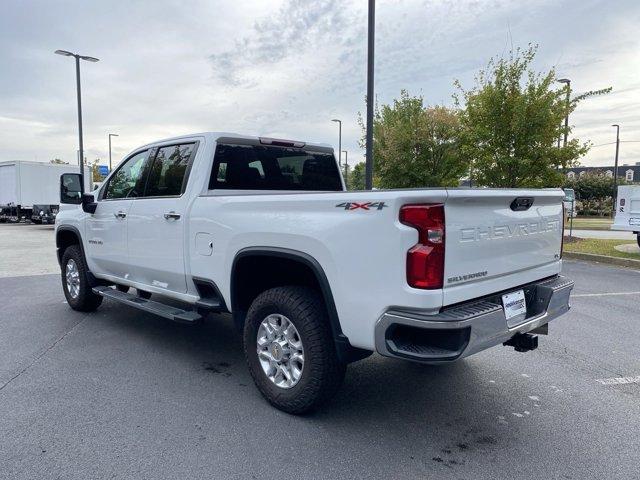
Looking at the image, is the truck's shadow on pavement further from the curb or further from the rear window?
the curb

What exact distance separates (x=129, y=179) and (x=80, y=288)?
1.79m

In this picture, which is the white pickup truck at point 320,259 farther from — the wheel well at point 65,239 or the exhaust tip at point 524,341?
the wheel well at point 65,239

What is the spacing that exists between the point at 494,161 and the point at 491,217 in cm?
1133

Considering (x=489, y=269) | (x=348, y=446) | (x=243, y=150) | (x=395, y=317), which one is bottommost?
(x=348, y=446)

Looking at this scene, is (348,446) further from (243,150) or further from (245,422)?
(243,150)

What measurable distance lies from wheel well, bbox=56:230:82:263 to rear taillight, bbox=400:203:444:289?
4939 mm

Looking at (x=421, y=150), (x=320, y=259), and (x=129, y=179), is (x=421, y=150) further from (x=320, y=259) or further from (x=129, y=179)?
(x=320, y=259)

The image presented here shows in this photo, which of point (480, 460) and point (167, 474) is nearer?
point (167, 474)

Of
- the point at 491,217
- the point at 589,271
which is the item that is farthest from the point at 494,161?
the point at 491,217

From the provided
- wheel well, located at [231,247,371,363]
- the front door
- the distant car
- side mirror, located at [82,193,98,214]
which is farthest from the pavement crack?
the distant car

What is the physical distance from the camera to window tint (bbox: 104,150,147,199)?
16.6 ft

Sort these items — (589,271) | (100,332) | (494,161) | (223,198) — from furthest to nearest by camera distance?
(494,161) < (589,271) < (100,332) < (223,198)

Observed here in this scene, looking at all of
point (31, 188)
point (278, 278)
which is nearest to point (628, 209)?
point (278, 278)

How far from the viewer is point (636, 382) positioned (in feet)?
13.3
